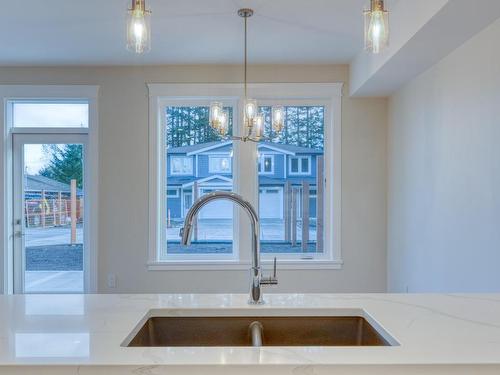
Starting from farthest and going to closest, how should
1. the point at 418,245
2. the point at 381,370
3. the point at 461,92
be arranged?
1. the point at 418,245
2. the point at 461,92
3. the point at 381,370

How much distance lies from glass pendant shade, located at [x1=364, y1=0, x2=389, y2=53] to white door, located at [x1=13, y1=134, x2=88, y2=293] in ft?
11.7

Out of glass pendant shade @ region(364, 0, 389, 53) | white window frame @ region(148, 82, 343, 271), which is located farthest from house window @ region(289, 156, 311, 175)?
glass pendant shade @ region(364, 0, 389, 53)

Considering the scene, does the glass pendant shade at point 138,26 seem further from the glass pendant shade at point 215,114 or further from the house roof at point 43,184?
the house roof at point 43,184

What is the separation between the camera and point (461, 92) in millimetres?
2646

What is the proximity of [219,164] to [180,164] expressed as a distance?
420mm

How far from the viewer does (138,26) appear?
1535 mm

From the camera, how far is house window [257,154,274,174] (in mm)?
4309

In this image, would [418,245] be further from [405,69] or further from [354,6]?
[354,6]

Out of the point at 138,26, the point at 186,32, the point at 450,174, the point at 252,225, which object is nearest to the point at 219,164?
the point at 186,32

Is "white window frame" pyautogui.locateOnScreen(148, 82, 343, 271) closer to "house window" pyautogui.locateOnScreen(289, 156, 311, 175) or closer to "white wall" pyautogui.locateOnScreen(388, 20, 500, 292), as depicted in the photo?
"house window" pyautogui.locateOnScreen(289, 156, 311, 175)

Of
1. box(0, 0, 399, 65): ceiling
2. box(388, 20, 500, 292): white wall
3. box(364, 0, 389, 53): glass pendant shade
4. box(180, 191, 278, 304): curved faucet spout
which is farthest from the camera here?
box(0, 0, 399, 65): ceiling

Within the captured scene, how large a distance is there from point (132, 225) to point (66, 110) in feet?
4.69

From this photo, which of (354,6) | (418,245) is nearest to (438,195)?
(418,245)

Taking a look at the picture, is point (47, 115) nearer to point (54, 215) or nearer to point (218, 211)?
point (54, 215)
